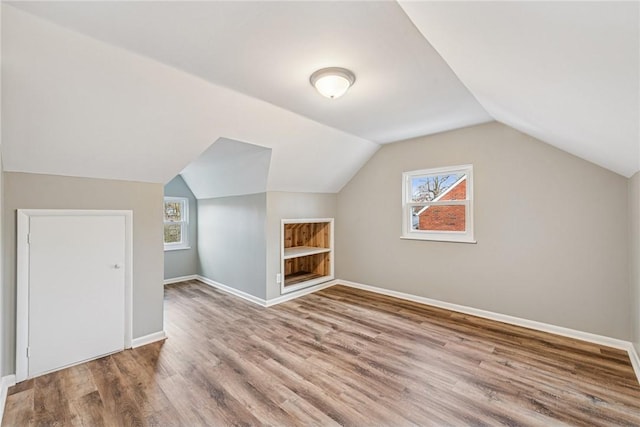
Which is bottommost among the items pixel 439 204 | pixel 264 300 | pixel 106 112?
pixel 264 300

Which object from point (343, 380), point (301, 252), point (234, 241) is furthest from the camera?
point (301, 252)

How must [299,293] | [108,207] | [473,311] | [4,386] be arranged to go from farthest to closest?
[299,293] → [473,311] → [108,207] → [4,386]

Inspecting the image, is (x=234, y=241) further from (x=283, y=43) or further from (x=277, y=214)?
(x=283, y=43)

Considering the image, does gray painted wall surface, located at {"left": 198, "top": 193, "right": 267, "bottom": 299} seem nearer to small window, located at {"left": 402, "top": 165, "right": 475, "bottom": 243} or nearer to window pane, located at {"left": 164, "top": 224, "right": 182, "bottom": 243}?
window pane, located at {"left": 164, "top": 224, "right": 182, "bottom": 243}

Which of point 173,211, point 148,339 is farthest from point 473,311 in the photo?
point 173,211

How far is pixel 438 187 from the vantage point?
13.1ft

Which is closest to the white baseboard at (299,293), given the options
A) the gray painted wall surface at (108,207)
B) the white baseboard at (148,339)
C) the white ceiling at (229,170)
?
the white baseboard at (148,339)

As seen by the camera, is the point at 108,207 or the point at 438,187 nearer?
the point at 108,207

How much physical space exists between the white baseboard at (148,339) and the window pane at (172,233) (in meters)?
2.70

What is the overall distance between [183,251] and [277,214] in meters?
2.43

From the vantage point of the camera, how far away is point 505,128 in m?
3.32

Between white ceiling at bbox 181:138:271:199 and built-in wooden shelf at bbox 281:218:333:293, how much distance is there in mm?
1096

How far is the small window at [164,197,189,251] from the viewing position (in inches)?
210

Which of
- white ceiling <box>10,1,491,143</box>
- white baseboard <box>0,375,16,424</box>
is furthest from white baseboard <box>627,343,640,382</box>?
white baseboard <box>0,375,16,424</box>
